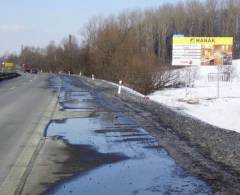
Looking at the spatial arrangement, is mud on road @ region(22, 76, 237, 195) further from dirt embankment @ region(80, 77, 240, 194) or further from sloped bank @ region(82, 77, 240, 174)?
sloped bank @ region(82, 77, 240, 174)

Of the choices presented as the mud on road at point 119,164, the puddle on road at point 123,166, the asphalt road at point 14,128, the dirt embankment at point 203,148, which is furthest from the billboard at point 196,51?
the puddle on road at point 123,166

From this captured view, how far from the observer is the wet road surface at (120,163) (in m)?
7.66

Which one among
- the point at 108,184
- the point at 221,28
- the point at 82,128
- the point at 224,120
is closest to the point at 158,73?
the point at 224,120

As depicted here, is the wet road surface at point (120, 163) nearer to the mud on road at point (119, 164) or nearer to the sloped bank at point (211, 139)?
the mud on road at point (119, 164)

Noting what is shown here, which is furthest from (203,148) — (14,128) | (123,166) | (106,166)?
(14,128)

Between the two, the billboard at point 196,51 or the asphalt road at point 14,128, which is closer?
the asphalt road at point 14,128

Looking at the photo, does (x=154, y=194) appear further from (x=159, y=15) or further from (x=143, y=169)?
(x=159, y=15)

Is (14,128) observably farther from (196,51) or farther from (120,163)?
(196,51)

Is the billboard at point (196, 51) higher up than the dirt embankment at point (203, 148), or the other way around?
the billboard at point (196, 51)

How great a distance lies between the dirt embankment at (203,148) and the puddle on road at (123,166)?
0.26 m

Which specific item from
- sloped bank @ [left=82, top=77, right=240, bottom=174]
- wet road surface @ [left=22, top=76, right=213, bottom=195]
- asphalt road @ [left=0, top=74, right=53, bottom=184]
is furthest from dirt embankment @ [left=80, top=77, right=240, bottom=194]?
asphalt road @ [left=0, top=74, right=53, bottom=184]

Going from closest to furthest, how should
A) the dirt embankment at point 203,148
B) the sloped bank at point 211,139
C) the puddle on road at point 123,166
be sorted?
1. the puddle on road at point 123,166
2. the dirt embankment at point 203,148
3. the sloped bank at point 211,139

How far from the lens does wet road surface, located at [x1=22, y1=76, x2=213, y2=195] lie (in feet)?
25.2

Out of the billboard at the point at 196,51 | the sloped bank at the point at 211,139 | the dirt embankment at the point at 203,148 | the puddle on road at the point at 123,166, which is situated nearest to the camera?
the puddle on road at the point at 123,166
